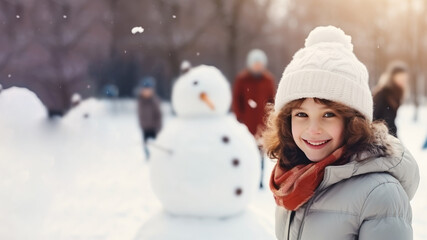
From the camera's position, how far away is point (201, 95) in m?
3.25

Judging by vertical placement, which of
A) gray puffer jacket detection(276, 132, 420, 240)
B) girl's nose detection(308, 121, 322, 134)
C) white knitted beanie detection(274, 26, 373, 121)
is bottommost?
gray puffer jacket detection(276, 132, 420, 240)

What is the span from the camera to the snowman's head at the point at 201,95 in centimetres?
326

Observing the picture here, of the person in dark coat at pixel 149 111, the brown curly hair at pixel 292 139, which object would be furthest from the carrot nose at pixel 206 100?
the person in dark coat at pixel 149 111

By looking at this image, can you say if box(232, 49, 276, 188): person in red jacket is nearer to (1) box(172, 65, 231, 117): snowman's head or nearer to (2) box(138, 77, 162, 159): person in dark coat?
(1) box(172, 65, 231, 117): snowman's head

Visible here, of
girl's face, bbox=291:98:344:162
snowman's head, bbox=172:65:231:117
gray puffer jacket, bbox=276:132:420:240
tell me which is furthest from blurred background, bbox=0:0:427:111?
gray puffer jacket, bbox=276:132:420:240

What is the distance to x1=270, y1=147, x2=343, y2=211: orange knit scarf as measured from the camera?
1.03m

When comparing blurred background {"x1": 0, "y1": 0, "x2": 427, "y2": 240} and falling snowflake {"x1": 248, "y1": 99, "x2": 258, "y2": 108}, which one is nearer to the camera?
blurred background {"x1": 0, "y1": 0, "x2": 427, "y2": 240}

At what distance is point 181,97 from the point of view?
3.31 meters

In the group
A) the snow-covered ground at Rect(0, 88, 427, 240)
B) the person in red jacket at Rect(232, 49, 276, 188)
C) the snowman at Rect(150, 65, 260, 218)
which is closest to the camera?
the snow-covered ground at Rect(0, 88, 427, 240)

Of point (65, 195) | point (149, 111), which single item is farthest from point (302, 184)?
point (149, 111)

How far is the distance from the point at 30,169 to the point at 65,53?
2.22m

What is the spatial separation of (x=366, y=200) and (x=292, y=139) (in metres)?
0.32

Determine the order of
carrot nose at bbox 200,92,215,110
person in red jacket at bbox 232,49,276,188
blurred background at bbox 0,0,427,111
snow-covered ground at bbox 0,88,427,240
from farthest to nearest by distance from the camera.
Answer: person in red jacket at bbox 232,49,276,188
blurred background at bbox 0,0,427,111
carrot nose at bbox 200,92,215,110
snow-covered ground at bbox 0,88,427,240

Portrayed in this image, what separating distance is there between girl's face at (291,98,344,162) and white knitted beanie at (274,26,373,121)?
0.10 ft
